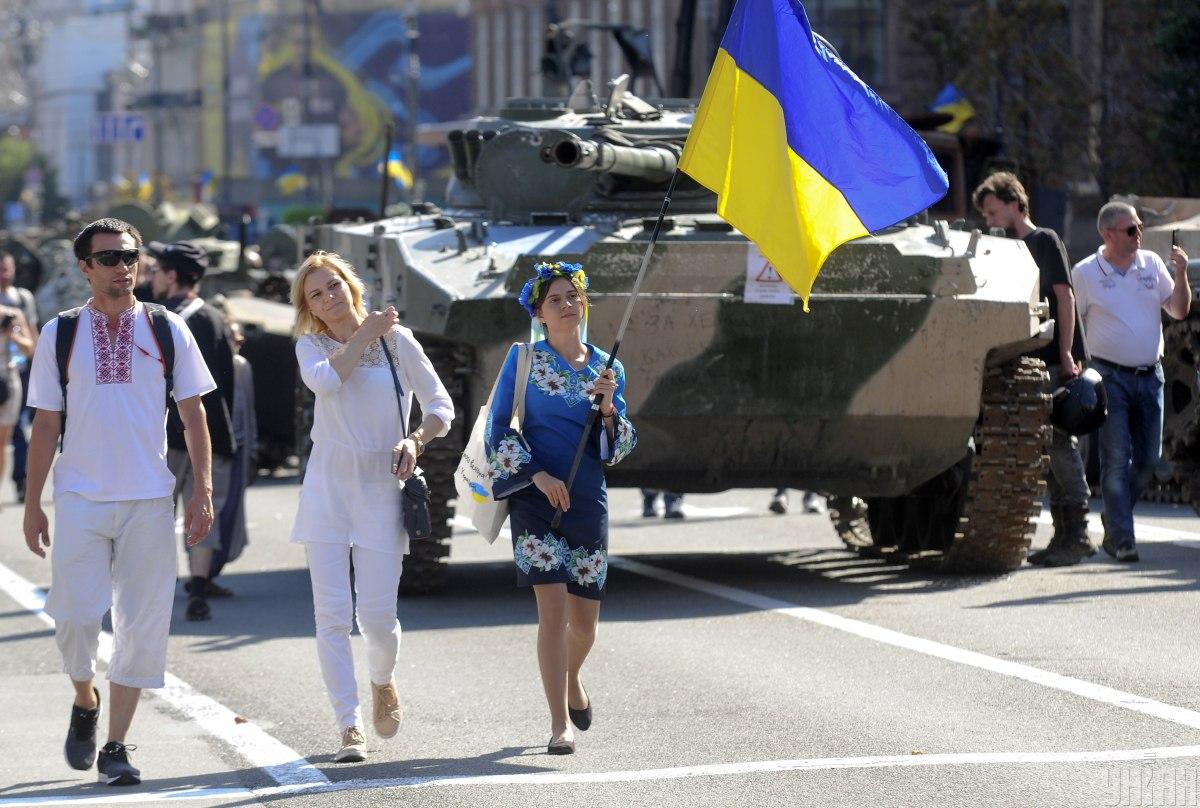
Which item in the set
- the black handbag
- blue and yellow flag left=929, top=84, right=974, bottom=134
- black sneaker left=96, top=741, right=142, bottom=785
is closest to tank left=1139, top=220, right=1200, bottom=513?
the black handbag

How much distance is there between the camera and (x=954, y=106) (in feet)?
98.1

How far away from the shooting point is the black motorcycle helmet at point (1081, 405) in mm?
12805

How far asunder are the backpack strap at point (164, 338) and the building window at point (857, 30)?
5110 cm

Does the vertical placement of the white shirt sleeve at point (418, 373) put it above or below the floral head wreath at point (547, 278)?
below

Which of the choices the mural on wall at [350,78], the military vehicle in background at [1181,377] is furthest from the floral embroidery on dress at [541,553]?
the mural on wall at [350,78]

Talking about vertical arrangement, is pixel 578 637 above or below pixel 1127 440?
above

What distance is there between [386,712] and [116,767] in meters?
0.88

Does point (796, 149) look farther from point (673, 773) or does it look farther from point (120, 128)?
point (120, 128)

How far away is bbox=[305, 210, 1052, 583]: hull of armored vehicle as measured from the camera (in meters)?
12.0

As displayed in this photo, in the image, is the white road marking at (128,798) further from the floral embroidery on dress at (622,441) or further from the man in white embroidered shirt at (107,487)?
the floral embroidery on dress at (622,441)

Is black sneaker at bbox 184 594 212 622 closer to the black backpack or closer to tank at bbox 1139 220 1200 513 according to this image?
the black backpack

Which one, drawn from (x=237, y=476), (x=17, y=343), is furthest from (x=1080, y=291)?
(x=17, y=343)

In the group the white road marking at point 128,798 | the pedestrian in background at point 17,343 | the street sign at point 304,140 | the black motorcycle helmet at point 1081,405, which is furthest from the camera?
the street sign at point 304,140


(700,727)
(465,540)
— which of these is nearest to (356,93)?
(465,540)
